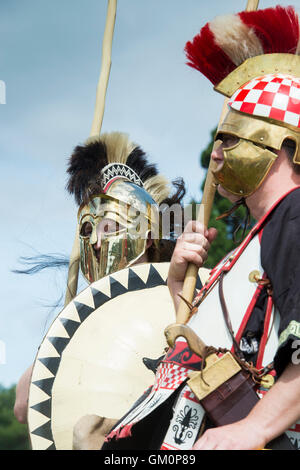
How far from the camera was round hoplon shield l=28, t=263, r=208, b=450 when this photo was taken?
11.8 feet

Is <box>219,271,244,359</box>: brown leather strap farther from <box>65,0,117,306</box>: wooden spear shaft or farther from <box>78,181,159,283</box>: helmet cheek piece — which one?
<box>65,0,117,306</box>: wooden spear shaft

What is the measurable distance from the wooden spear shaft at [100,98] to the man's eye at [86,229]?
0.09m

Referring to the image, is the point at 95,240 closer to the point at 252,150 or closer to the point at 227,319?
the point at 252,150

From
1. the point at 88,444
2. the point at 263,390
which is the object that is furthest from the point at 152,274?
the point at 263,390

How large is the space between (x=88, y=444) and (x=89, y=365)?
0.68 m

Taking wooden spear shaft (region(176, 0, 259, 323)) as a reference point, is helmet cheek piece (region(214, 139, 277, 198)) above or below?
above

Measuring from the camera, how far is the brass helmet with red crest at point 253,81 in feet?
8.50

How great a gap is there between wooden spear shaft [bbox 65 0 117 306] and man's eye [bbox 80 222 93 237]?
9 centimetres

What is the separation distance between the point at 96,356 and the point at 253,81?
1.76 meters

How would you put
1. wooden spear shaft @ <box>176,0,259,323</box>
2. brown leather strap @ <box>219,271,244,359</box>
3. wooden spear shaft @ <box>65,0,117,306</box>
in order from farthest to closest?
wooden spear shaft @ <box>65,0,117,306</box> → wooden spear shaft @ <box>176,0,259,323</box> → brown leather strap @ <box>219,271,244,359</box>

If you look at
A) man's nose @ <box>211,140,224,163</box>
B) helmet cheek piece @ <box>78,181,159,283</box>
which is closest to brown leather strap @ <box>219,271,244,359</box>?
man's nose @ <box>211,140,224,163</box>

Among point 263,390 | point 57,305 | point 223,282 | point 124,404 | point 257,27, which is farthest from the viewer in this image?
point 57,305

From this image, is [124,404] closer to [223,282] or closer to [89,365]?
[89,365]

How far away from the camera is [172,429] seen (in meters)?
2.43
